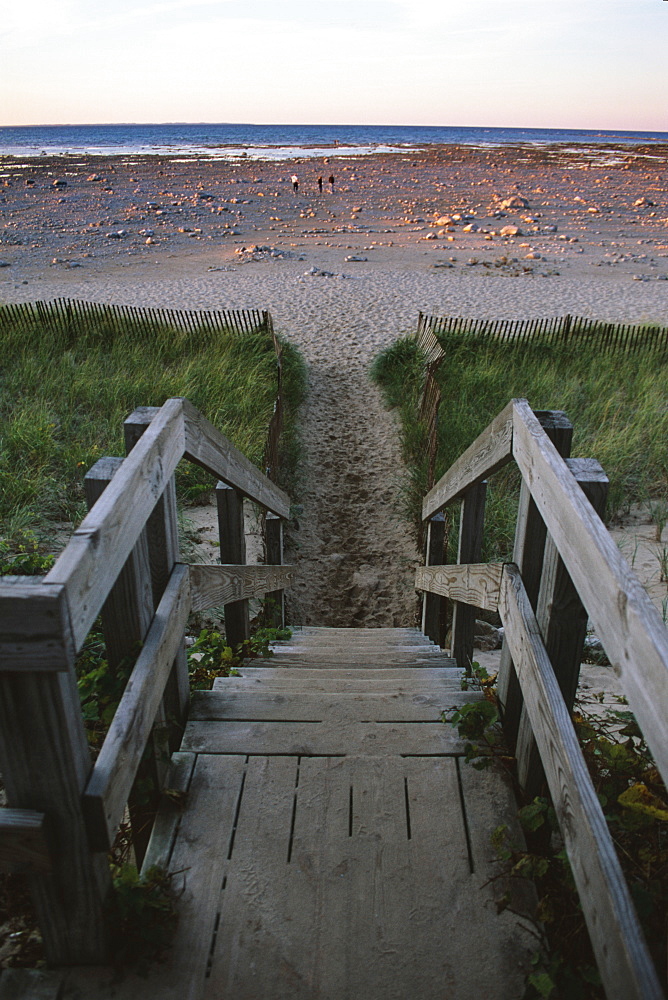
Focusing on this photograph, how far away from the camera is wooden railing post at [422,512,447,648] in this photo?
4.66 meters

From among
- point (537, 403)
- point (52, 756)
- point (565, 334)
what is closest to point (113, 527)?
point (52, 756)

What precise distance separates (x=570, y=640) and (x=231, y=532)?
195 cm

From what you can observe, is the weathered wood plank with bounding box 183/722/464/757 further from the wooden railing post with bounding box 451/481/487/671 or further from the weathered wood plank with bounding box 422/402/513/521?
the wooden railing post with bounding box 451/481/487/671

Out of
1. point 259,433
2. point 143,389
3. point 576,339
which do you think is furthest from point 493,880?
point 576,339

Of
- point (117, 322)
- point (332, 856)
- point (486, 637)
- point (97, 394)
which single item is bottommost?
point (486, 637)

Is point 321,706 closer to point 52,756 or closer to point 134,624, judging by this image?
point 134,624

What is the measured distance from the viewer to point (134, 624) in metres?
1.75

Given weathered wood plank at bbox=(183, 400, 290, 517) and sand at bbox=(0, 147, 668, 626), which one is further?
sand at bbox=(0, 147, 668, 626)

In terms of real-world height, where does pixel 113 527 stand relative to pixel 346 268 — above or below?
above

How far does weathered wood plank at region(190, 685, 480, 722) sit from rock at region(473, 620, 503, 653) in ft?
6.96

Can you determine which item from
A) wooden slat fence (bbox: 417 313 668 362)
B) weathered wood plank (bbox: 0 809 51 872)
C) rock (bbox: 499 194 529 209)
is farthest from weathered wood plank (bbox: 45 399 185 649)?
rock (bbox: 499 194 529 209)

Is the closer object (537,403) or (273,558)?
(273,558)

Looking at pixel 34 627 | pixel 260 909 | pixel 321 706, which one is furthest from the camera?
A: pixel 321 706

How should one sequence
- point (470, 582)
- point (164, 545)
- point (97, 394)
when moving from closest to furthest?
point (164, 545), point (470, 582), point (97, 394)
